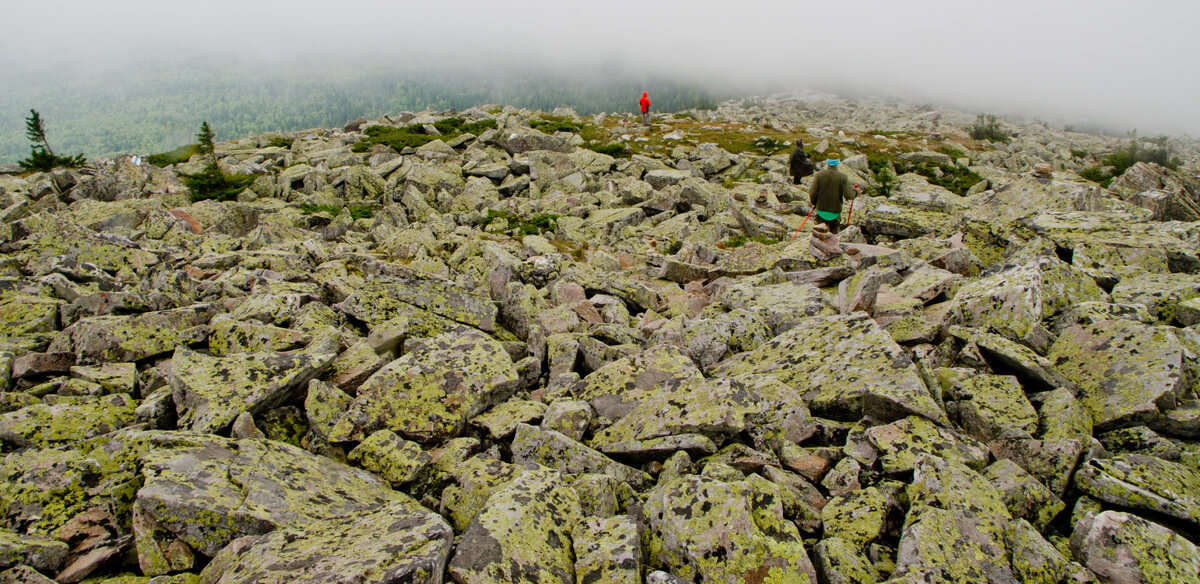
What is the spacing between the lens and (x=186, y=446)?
21.1 feet

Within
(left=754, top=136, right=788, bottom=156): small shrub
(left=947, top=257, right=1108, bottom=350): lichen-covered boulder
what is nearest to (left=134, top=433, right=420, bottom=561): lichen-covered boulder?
(left=947, top=257, right=1108, bottom=350): lichen-covered boulder

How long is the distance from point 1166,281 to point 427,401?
1409 centimetres

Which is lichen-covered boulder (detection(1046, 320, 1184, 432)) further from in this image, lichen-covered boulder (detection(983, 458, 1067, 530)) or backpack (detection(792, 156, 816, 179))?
backpack (detection(792, 156, 816, 179))

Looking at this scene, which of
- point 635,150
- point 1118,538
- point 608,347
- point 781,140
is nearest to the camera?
point 1118,538

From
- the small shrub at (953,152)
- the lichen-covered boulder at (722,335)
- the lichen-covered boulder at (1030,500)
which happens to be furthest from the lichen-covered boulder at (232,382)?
the small shrub at (953,152)

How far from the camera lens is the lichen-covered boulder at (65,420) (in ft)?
23.0

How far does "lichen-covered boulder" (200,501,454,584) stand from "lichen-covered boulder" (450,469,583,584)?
283 mm

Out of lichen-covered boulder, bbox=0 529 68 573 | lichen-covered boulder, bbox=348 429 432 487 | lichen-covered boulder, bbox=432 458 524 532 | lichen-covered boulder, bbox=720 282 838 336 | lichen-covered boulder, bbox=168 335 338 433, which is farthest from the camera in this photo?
lichen-covered boulder, bbox=720 282 838 336

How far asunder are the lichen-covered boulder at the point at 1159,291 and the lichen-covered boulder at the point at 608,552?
10457 millimetres

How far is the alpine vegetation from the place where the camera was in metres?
5.30

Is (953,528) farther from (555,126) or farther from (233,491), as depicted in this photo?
(555,126)

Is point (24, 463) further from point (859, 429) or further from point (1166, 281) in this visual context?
point (1166, 281)

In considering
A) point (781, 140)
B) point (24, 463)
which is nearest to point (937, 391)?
point (24, 463)

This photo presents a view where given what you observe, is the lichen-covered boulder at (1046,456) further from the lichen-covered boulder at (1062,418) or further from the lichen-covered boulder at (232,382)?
the lichen-covered boulder at (232,382)
